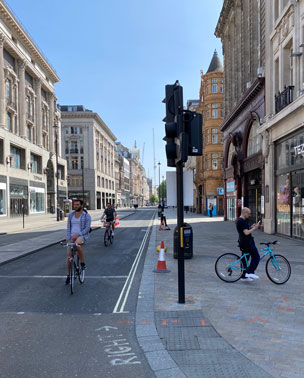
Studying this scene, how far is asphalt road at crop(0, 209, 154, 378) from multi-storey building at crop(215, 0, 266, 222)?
46.1 feet

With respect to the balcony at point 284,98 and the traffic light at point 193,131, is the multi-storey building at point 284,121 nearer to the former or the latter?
the balcony at point 284,98

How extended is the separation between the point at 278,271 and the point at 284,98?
1135cm

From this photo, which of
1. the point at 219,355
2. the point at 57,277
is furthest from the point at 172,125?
the point at 57,277

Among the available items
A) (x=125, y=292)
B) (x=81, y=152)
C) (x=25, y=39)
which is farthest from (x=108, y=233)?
(x=81, y=152)

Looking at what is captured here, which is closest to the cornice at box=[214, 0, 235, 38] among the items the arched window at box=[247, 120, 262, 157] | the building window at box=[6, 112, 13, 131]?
the arched window at box=[247, 120, 262, 157]

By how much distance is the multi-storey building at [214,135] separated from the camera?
127ft

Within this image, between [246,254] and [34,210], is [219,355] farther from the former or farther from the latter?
[34,210]

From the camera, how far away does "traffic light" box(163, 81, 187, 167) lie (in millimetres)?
5055

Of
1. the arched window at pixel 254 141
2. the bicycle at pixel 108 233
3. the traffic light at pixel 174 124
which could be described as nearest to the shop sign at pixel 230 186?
the arched window at pixel 254 141

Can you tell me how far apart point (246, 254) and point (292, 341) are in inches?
116

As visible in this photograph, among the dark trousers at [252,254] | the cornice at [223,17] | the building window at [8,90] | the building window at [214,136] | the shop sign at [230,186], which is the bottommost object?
the dark trousers at [252,254]

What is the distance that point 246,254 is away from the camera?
687cm

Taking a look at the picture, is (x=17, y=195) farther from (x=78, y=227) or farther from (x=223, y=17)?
(x=78, y=227)

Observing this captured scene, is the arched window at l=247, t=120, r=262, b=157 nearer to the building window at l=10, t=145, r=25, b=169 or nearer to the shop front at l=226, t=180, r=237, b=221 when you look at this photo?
the shop front at l=226, t=180, r=237, b=221
